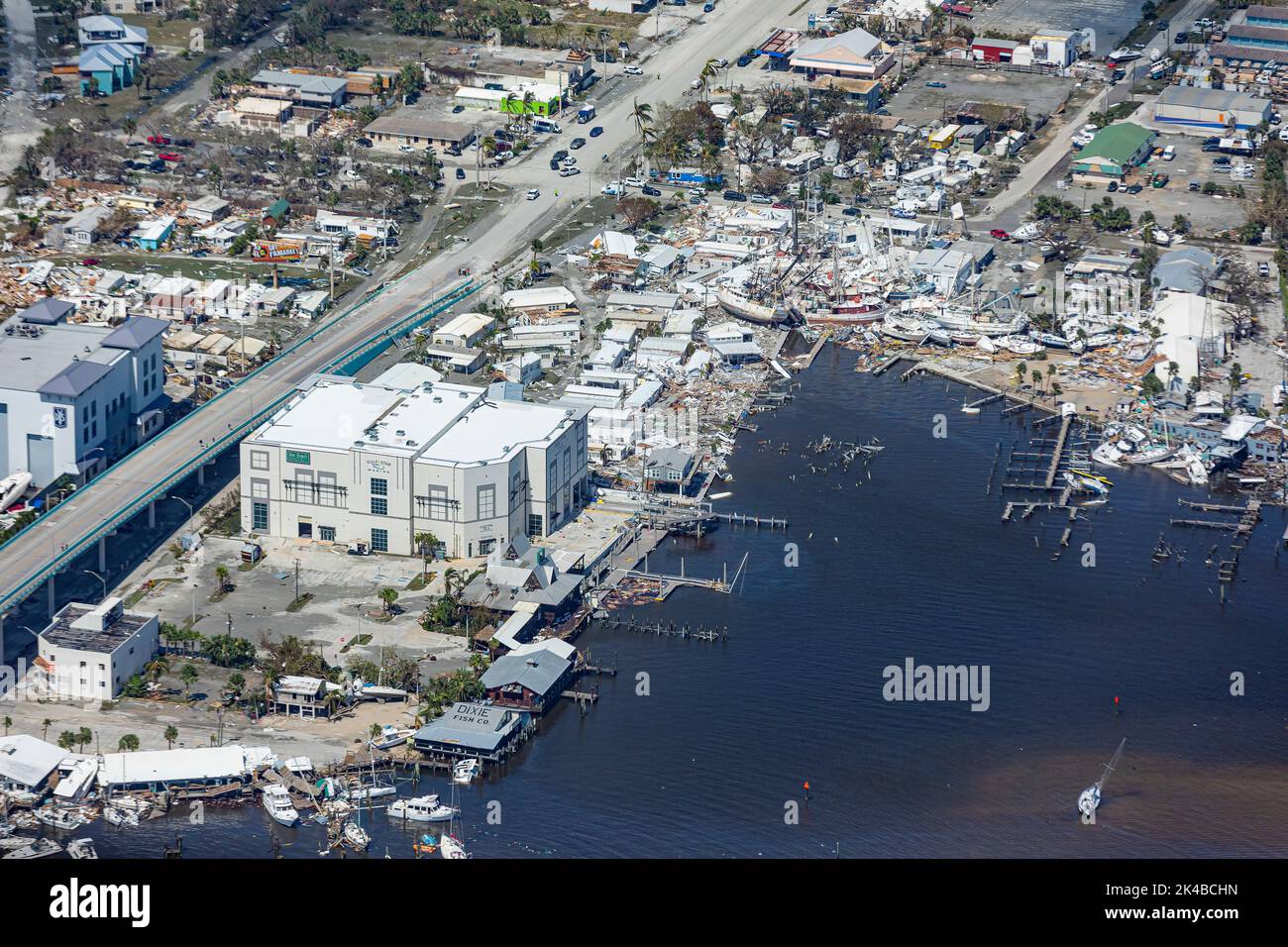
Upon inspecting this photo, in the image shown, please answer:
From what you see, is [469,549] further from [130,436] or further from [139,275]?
[139,275]

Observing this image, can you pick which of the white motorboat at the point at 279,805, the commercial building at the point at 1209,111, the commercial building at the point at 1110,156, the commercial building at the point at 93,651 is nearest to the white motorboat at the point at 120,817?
the white motorboat at the point at 279,805

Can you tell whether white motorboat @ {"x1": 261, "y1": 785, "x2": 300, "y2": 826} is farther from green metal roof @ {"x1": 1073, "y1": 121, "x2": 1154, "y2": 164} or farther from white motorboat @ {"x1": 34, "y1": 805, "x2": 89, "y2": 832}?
green metal roof @ {"x1": 1073, "y1": 121, "x2": 1154, "y2": 164}

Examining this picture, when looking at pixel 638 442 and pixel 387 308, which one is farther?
pixel 387 308

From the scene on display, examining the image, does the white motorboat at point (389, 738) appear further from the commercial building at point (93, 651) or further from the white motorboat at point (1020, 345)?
the white motorboat at point (1020, 345)

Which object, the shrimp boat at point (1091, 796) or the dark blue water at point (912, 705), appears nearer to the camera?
the dark blue water at point (912, 705)

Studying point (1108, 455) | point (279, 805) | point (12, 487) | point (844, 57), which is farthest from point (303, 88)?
point (279, 805)

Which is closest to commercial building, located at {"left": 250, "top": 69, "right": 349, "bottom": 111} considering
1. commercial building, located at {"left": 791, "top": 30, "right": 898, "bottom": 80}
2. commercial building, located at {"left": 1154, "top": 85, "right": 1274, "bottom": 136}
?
commercial building, located at {"left": 791, "top": 30, "right": 898, "bottom": 80}

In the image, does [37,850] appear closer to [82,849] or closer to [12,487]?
[82,849]
